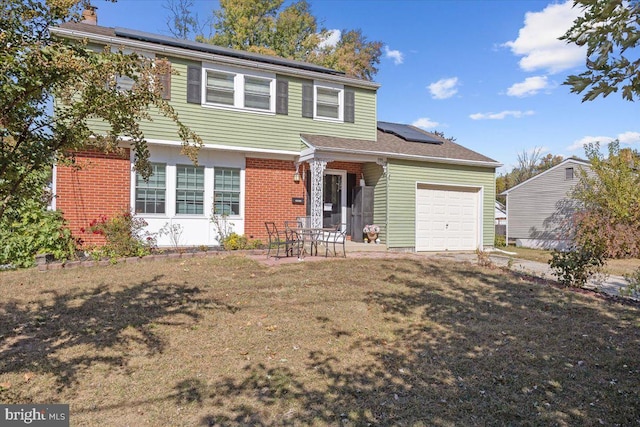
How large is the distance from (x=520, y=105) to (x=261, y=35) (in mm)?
16071

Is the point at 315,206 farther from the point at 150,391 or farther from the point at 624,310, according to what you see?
the point at 150,391

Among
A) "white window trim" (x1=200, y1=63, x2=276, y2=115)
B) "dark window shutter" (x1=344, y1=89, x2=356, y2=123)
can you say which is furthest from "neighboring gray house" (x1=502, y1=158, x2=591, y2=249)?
"white window trim" (x1=200, y1=63, x2=276, y2=115)

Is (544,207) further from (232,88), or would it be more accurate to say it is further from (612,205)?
(232,88)

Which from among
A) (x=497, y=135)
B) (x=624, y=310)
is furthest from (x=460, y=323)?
(x=497, y=135)

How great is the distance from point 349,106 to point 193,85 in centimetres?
514

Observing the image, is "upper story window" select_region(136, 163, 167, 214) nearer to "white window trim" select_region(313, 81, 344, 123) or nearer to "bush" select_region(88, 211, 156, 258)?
"bush" select_region(88, 211, 156, 258)

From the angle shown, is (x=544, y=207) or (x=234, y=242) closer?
(x=234, y=242)

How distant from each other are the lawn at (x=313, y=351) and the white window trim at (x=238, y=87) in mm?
6103

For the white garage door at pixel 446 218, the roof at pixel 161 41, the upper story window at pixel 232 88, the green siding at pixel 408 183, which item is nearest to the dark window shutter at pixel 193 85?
the upper story window at pixel 232 88

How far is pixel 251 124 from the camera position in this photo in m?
12.4

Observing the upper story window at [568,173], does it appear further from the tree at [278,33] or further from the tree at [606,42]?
the tree at [606,42]

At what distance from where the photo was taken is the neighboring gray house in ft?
66.3

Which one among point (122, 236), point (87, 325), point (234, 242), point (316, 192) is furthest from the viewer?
point (316, 192)
